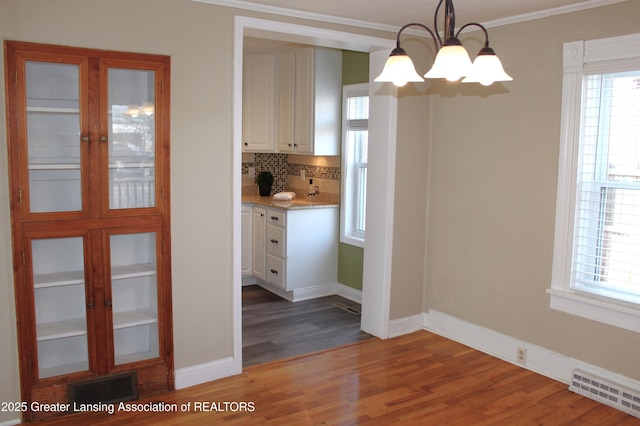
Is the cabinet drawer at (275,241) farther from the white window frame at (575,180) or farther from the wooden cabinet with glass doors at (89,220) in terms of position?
the white window frame at (575,180)

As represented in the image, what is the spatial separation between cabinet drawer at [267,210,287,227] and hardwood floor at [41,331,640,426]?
1598 mm

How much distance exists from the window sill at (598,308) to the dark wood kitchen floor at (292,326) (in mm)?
1549

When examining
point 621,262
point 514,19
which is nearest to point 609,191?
point 621,262

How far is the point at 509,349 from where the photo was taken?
4.05 m

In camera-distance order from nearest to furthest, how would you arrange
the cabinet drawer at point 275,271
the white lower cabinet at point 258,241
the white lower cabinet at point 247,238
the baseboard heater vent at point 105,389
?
1. the baseboard heater vent at point 105,389
2. the cabinet drawer at point 275,271
3. the white lower cabinet at point 258,241
4. the white lower cabinet at point 247,238

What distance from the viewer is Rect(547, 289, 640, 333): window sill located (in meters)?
3.30

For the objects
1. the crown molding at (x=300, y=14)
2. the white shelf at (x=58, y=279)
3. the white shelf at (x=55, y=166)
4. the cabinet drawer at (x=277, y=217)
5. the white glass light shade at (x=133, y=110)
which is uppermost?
the crown molding at (x=300, y=14)

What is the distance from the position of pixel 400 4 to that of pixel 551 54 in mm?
1085

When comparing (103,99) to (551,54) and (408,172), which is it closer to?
(408,172)

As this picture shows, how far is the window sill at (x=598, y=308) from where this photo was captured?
3303 mm

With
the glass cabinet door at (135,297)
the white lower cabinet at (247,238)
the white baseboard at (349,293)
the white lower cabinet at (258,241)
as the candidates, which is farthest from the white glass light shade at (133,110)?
the white baseboard at (349,293)

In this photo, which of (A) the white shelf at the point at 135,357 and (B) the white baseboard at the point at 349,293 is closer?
(A) the white shelf at the point at 135,357

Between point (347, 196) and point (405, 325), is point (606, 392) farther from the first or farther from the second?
point (347, 196)

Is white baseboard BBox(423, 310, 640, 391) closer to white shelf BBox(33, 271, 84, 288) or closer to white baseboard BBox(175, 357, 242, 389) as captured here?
white baseboard BBox(175, 357, 242, 389)
